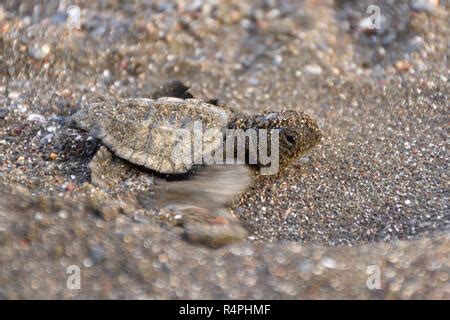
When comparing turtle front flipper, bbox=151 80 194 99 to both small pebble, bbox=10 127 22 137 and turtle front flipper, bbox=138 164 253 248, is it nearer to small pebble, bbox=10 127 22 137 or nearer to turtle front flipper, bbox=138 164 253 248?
small pebble, bbox=10 127 22 137

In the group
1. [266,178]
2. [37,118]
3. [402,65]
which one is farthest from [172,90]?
[402,65]

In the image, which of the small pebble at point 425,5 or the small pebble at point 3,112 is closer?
the small pebble at point 3,112

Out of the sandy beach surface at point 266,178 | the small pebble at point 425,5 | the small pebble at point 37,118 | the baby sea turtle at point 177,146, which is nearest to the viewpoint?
the sandy beach surface at point 266,178

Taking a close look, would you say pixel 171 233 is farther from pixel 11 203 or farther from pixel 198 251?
pixel 11 203

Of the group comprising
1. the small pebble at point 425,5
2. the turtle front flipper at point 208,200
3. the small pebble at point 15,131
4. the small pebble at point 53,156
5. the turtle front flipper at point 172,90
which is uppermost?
the small pebble at point 425,5

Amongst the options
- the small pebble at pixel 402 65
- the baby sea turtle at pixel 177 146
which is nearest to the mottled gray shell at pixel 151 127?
the baby sea turtle at pixel 177 146

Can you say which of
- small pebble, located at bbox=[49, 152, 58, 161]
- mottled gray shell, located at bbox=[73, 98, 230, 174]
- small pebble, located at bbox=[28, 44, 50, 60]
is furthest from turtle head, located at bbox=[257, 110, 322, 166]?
small pebble, located at bbox=[28, 44, 50, 60]

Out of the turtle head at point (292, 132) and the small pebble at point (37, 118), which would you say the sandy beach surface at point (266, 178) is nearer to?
the small pebble at point (37, 118)
